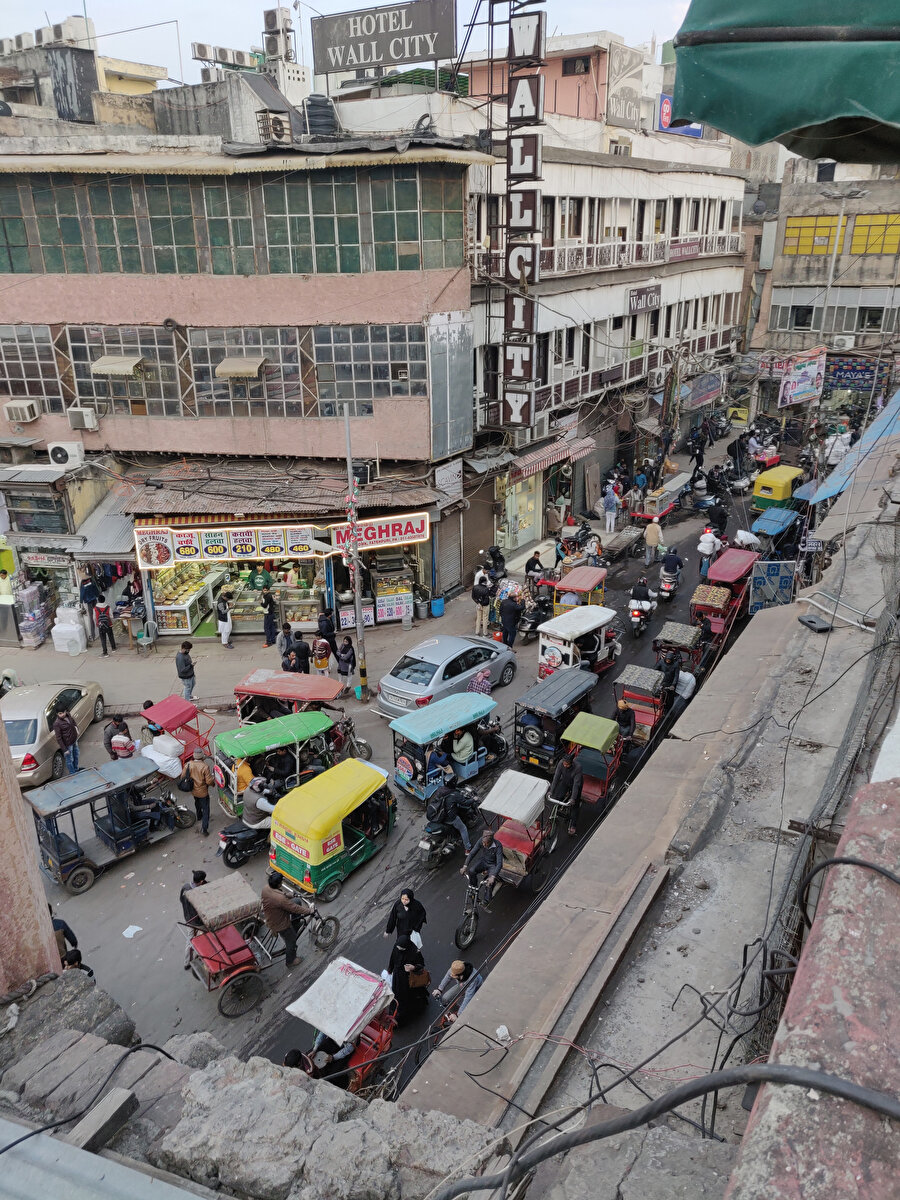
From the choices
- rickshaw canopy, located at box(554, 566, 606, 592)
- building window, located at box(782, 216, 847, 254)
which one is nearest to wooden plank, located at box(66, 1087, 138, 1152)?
rickshaw canopy, located at box(554, 566, 606, 592)

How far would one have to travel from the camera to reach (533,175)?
19.9 meters

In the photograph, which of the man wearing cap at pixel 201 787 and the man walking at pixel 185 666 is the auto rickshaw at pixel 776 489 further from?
the man wearing cap at pixel 201 787

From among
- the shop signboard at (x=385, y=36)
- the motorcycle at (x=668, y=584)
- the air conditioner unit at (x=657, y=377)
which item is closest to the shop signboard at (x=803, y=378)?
the air conditioner unit at (x=657, y=377)

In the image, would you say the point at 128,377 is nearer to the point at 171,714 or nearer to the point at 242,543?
the point at 242,543

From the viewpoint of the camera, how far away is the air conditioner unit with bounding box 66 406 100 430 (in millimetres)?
20391

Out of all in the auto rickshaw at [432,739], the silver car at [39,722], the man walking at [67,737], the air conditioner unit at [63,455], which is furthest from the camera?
the air conditioner unit at [63,455]

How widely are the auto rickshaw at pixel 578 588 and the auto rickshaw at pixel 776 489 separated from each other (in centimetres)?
833

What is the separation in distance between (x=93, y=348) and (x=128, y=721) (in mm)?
9861

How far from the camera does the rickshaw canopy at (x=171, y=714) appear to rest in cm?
1364

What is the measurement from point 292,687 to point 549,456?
1369 centimetres

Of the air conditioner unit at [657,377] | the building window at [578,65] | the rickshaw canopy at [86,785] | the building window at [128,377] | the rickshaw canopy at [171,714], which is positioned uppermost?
the building window at [578,65]

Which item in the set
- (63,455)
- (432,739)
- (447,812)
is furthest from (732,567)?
(63,455)

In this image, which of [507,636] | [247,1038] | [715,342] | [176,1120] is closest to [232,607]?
[507,636]

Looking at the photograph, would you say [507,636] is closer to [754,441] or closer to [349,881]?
[349,881]
